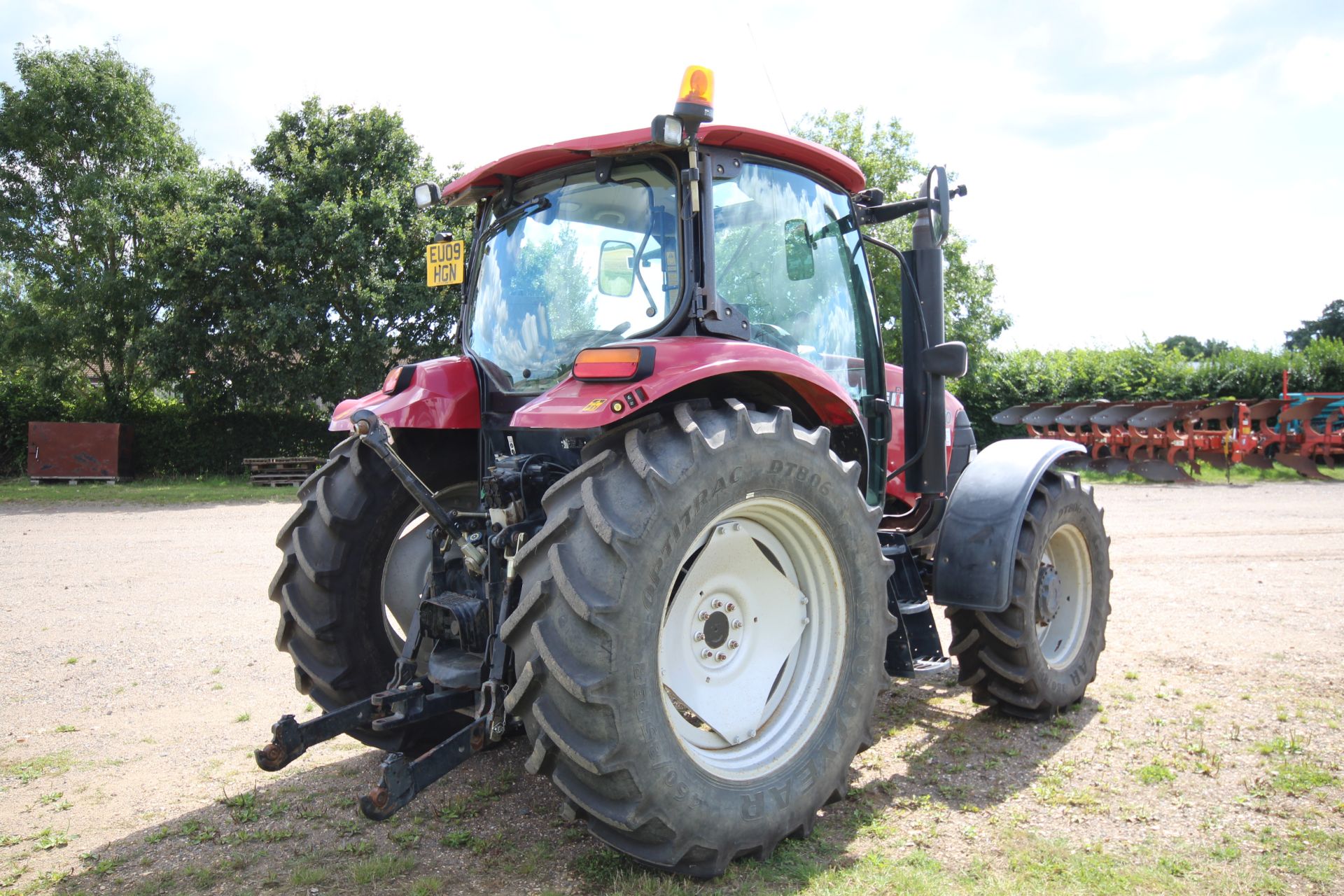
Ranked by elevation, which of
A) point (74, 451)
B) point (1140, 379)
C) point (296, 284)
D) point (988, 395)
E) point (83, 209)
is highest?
point (83, 209)

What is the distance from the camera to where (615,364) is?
275 centimetres

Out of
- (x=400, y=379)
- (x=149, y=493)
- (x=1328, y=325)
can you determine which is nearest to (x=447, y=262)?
(x=400, y=379)

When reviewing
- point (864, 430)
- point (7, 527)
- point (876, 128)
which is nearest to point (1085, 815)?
point (864, 430)

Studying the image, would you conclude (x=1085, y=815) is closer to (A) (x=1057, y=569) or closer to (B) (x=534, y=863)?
(A) (x=1057, y=569)

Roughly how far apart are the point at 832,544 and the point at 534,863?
141 cm

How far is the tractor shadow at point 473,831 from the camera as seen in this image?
9.19ft

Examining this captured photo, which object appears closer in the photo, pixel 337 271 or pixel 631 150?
pixel 631 150

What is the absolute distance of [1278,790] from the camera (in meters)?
3.42

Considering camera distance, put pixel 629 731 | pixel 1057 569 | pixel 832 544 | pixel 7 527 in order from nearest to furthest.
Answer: pixel 629 731, pixel 832 544, pixel 1057 569, pixel 7 527

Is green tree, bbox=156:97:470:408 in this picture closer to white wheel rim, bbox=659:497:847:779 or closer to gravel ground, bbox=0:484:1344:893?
gravel ground, bbox=0:484:1344:893

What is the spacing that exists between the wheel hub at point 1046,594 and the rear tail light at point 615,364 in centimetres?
244

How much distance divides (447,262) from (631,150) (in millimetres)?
1103

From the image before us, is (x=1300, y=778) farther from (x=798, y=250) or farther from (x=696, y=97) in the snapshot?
(x=696, y=97)

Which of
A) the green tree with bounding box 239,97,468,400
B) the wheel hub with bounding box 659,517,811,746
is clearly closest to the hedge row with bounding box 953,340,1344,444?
the green tree with bounding box 239,97,468,400
